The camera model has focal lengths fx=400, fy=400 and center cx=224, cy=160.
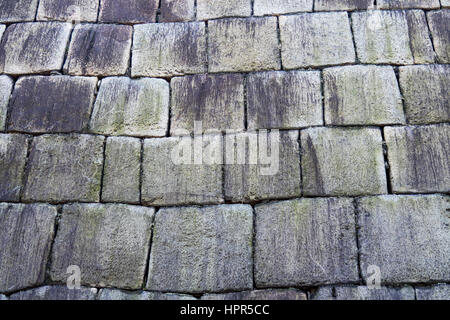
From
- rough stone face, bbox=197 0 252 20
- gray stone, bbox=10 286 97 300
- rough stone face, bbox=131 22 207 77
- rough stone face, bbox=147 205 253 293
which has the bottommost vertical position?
gray stone, bbox=10 286 97 300

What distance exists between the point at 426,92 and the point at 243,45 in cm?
153

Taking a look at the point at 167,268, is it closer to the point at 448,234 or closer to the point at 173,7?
the point at 448,234

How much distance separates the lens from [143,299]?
107 inches

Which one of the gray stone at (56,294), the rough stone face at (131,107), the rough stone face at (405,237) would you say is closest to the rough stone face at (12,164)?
the rough stone face at (131,107)

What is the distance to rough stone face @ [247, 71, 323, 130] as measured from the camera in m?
3.14

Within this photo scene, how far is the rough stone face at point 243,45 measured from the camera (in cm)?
336

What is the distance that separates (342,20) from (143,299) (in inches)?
109

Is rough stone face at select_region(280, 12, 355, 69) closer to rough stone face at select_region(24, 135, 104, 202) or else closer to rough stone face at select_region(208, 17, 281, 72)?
rough stone face at select_region(208, 17, 281, 72)

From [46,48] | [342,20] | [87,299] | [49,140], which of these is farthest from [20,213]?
[342,20]

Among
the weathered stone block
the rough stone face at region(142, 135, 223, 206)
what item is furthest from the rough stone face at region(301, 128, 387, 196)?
the weathered stone block

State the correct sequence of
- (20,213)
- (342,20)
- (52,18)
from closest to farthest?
1. (20,213)
2. (342,20)
3. (52,18)

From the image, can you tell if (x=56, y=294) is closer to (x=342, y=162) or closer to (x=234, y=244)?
(x=234, y=244)

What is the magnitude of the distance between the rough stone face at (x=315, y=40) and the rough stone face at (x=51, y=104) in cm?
168

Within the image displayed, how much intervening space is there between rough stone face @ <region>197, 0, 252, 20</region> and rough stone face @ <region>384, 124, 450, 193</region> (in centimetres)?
162
